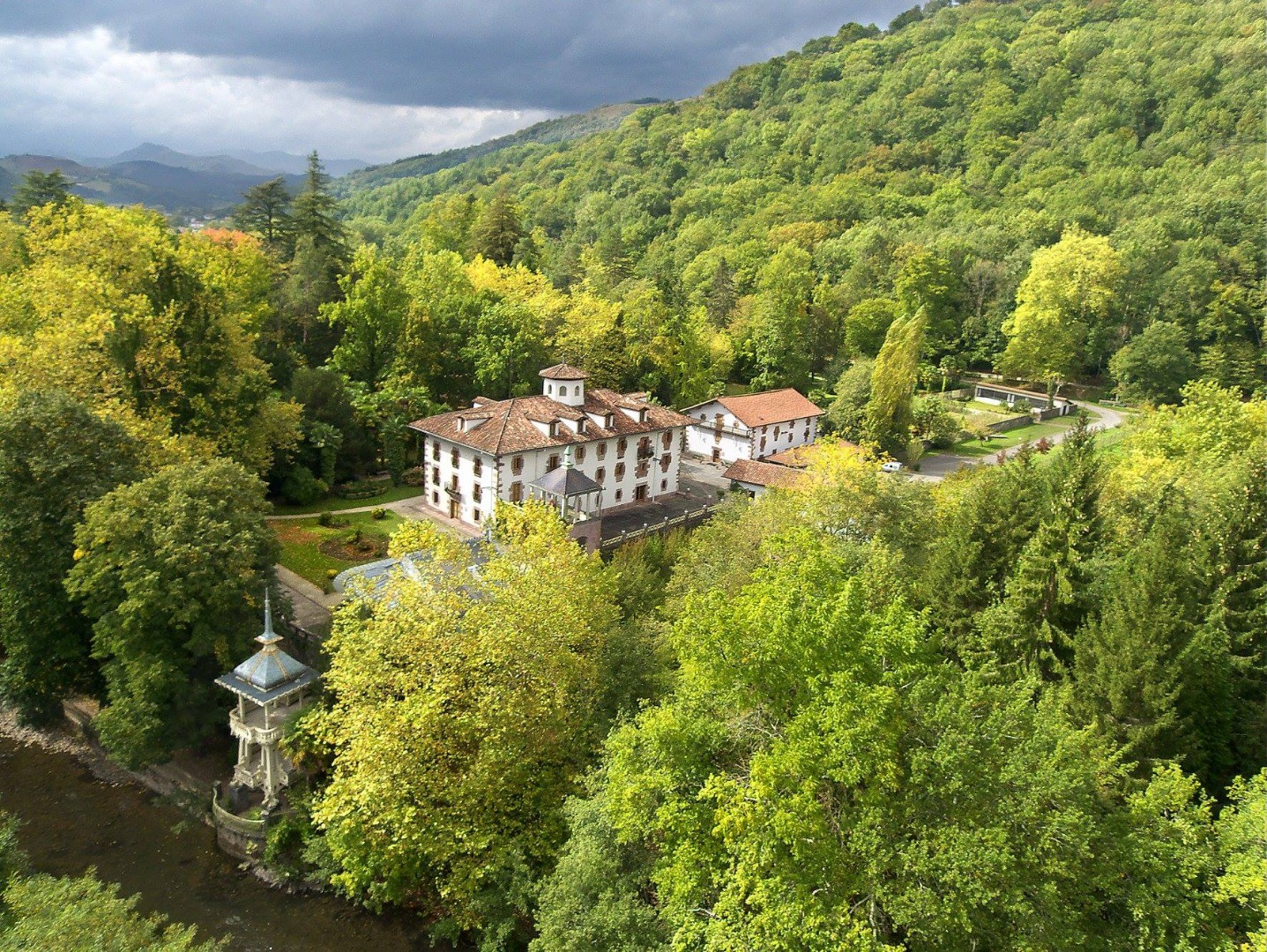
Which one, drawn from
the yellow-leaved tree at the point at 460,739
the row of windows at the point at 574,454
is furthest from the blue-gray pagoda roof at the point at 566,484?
the yellow-leaved tree at the point at 460,739

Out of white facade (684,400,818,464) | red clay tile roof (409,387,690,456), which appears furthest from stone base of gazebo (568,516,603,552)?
white facade (684,400,818,464)

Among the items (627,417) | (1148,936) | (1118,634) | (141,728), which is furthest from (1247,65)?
(141,728)

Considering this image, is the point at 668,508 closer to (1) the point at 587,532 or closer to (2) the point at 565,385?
(2) the point at 565,385

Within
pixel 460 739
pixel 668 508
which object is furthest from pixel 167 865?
pixel 668 508

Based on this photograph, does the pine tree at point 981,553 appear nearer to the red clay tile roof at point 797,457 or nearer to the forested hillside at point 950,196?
the red clay tile roof at point 797,457

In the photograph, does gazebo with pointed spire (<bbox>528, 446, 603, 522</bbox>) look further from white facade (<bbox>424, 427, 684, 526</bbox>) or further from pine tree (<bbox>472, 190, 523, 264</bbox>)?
pine tree (<bbox>472, 190, 523, 264</bbox>)
